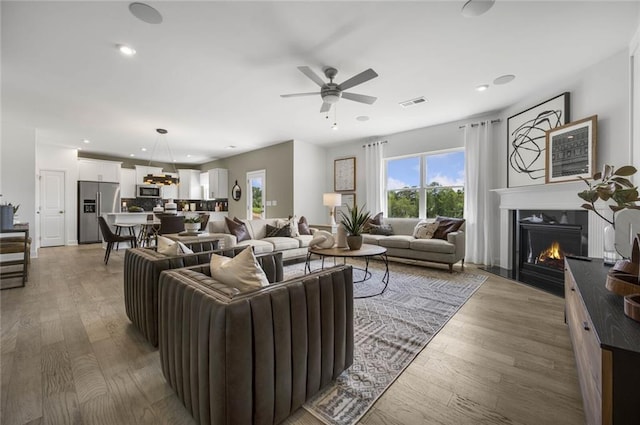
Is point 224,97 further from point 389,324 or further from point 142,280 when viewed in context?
point 389,324

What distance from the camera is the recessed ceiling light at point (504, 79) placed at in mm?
3230

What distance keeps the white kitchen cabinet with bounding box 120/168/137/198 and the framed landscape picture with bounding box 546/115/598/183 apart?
10.3 meters

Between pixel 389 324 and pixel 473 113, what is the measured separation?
4117 millimetres

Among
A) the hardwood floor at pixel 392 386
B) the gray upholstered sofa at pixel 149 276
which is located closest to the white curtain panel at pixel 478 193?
the hardwood floor at pixel 392 386

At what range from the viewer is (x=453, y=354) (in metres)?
1.88

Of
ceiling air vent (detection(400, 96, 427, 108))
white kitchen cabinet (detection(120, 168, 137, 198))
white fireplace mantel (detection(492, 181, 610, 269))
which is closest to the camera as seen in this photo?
white fireplace mantel (detection(492, 181, 610, 269))

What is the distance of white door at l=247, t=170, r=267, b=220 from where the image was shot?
23.4ft

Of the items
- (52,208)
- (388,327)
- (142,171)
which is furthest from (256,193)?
(388,327)

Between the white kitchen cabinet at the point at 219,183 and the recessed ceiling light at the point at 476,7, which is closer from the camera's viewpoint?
the recessed ceiling light at the point at 476,7

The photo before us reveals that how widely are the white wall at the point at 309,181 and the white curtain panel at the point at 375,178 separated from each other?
4.58ft

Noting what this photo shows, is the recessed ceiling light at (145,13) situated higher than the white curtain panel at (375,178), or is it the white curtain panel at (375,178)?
the recessed ceiling light at (145,13)

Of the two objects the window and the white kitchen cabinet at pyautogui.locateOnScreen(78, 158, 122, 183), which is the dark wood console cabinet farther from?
the white kitchen cabinet at pyautogui.locateOnScreen(78, 158, 122, 183)

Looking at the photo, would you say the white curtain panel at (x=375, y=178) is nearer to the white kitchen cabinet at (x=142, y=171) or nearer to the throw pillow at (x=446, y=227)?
the throw pillow at (x=446, y=227)

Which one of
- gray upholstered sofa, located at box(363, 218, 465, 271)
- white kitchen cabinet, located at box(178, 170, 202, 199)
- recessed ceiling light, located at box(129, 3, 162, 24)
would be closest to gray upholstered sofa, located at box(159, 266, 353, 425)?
recessed ceiling light, located at box(129, 3, 162, 24)
